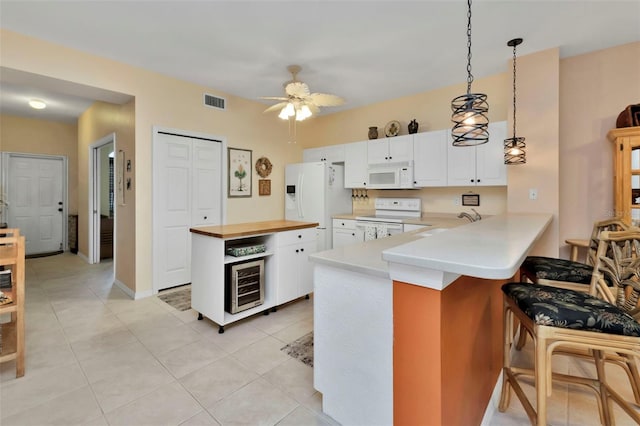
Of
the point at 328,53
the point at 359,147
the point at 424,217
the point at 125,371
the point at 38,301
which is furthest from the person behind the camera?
the point at 359,147

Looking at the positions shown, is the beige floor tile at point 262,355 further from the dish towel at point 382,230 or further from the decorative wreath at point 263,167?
the decorative wreath at point 263,167

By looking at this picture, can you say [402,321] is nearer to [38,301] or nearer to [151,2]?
[151,2]

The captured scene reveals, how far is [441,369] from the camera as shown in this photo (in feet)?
3.53

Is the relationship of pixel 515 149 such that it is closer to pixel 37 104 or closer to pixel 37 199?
pixel 37 104

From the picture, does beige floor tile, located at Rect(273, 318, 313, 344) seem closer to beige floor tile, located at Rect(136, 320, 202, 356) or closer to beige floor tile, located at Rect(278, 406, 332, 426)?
beige floor tile, located at Rect(136, 320, 202, 356)

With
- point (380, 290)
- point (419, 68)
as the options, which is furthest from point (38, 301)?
point (419, 68)

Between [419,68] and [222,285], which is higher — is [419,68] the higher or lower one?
the higher one

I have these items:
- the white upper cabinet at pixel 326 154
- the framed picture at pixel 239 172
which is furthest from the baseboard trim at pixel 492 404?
the framed picture at pixel 239 172

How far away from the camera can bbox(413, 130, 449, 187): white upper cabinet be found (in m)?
3.80

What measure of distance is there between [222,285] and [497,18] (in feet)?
11.0

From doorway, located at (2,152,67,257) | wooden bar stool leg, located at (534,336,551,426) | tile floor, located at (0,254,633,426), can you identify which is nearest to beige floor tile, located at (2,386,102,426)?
tile floor, located at (0,254,633,426)

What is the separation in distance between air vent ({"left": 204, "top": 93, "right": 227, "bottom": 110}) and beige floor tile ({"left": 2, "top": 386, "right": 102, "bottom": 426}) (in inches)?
139

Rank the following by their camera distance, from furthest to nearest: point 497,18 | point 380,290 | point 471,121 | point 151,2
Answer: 1. point 497,18
2. point 151,2
3. point 471,121
4. point 380,290

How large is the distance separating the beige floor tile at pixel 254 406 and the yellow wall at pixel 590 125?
3.45 meters
